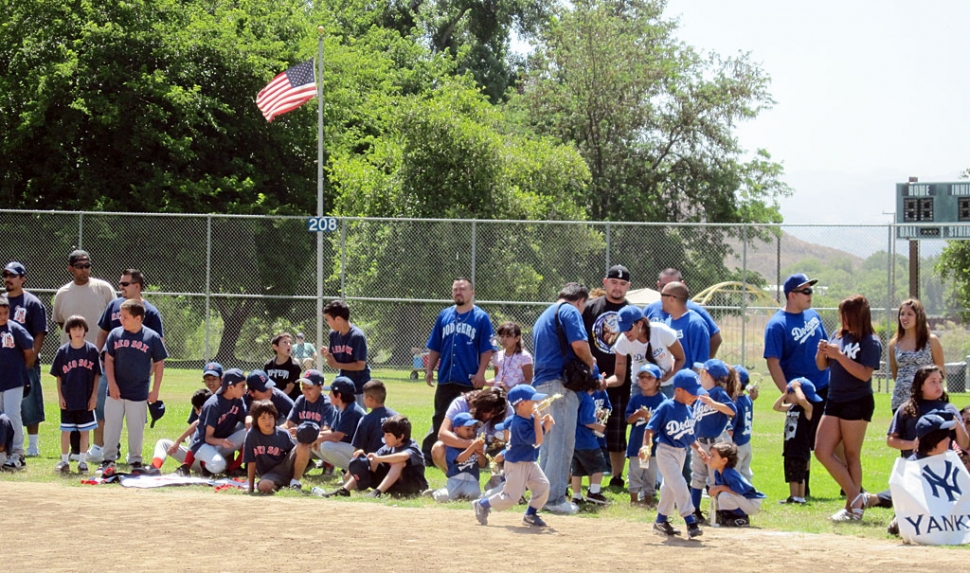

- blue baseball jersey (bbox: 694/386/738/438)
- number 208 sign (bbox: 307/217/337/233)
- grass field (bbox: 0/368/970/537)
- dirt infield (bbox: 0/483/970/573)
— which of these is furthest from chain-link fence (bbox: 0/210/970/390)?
dirt infield (bbox: 0/483/970/573)

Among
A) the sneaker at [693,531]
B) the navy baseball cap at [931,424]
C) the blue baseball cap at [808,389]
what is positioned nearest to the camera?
the sneaker at [693,531]

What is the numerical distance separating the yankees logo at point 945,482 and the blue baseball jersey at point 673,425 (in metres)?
1.67

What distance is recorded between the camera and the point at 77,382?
424 inches

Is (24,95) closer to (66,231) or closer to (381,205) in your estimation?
(66,231)

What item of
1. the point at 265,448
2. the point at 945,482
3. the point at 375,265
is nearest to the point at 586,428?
the point at 945,482

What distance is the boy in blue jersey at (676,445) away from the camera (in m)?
7.73

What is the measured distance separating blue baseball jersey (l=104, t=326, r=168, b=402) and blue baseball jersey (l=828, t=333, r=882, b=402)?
6.31m

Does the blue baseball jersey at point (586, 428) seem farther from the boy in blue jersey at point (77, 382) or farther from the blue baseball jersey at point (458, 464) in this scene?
the boy in blue jersey at point (77, 382)

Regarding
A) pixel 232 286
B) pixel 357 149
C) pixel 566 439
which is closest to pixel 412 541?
pixel 566 439

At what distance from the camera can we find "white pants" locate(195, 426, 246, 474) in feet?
34.6

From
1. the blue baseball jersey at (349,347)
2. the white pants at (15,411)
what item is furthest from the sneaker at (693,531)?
the white pants at (15,411)

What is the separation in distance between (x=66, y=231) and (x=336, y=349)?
12.8 m

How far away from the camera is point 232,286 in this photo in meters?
22.5

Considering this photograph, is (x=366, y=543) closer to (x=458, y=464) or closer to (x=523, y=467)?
(x=523, y=467)
